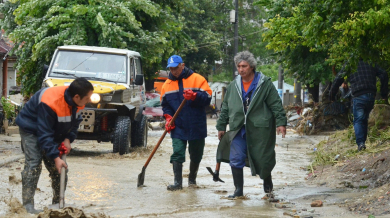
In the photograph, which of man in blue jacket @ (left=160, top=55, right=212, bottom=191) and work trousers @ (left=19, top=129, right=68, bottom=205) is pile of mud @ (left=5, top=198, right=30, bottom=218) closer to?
work trousers @ (left=19, top=129, right=68, bottom=205)

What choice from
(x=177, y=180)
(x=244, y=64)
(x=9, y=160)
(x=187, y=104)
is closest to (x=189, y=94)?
(x=187, y=104)

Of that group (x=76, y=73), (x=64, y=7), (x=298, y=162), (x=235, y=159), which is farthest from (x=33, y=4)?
(x=235, y=159)

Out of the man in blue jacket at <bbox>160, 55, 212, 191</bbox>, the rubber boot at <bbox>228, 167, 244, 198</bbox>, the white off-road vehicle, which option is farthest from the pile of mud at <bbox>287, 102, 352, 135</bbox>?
the rubber boot at <bbox>228, 167, 244, 198</bbox>

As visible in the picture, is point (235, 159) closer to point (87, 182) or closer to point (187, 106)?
point (187, 106)

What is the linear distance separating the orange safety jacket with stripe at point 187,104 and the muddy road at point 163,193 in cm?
74

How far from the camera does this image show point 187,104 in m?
7.55

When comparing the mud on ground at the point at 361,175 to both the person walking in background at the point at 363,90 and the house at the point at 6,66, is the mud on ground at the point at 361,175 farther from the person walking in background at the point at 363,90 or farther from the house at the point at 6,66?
the house at the point at 6,66

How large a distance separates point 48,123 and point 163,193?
2.20 meters

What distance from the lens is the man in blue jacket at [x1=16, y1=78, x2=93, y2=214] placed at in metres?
5.43

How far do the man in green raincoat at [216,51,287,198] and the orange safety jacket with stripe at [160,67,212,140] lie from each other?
73 centimetres

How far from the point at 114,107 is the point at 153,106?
15.4 m

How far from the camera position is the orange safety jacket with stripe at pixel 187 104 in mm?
7547

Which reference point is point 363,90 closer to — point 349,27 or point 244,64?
point 349,27

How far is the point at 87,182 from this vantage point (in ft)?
26.4
